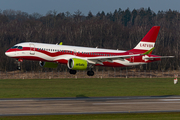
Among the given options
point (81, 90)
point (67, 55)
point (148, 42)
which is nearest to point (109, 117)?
point (81, 90)

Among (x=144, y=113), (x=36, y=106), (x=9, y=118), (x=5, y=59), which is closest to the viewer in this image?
(x=9, y=118)

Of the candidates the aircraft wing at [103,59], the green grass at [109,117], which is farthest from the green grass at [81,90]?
the green grass at [109,117]

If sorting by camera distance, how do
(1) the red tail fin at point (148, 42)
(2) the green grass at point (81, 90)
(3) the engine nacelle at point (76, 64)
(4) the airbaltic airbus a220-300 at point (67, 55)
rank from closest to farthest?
(2) the green grass at point (81, 90)
(4) the airbaltic airbus a220-300 at point (67, 55)
(3) the engine nacelle at point (76, 64)
(1) the red tail fin at point (148, 42)

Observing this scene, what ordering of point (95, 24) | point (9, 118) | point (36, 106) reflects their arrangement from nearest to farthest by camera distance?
1. point (9, 118)
2. point (36, 106)
3. point (95, 24)

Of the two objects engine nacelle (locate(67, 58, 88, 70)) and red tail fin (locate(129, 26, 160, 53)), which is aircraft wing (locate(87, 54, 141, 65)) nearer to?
engine nacelle (locate(67, 58, 88, 70))

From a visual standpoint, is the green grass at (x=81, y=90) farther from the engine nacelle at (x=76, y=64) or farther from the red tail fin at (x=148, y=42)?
the red tail fin at (x=148, y=42)

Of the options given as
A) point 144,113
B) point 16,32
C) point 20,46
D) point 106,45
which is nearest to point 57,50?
point 20,46

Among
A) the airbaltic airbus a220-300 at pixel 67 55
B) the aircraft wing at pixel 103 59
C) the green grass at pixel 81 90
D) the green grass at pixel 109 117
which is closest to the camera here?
the green grass at pixel 109 117

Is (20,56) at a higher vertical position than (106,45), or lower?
lower

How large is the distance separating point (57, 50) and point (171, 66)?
68.8 m

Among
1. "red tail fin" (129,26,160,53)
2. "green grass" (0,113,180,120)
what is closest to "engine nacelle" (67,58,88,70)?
"red tail fin" (129,26,160,53)

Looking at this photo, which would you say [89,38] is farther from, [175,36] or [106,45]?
[175,36]

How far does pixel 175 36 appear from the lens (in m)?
155

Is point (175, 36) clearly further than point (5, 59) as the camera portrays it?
Yes
